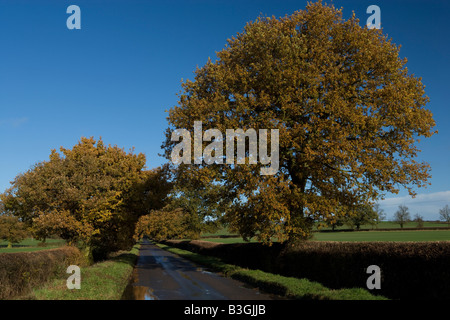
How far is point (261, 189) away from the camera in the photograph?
18094 mm

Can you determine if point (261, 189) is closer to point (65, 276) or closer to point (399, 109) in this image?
point (399, 109)

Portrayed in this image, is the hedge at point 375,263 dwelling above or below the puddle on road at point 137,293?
above

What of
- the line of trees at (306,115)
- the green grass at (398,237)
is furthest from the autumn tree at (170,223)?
the line of trees at (306,115)

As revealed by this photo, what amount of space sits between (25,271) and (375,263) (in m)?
15.4

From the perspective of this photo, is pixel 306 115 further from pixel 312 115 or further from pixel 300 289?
pixel 300 289

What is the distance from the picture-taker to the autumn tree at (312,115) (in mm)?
18109

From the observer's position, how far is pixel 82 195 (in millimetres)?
25578

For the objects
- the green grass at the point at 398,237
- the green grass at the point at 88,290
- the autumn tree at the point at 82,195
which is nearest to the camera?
the green grass at the point at 88,290

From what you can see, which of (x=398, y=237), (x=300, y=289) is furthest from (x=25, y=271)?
(x=398, y=237)

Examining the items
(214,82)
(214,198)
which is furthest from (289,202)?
(214,82)

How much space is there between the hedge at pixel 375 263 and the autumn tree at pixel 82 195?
1410cm

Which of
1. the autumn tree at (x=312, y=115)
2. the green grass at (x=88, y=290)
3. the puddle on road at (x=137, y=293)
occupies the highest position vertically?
the autumn tree at (x=312, y=115)

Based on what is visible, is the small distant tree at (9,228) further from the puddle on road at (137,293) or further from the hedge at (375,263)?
the hedge at (375,263)
